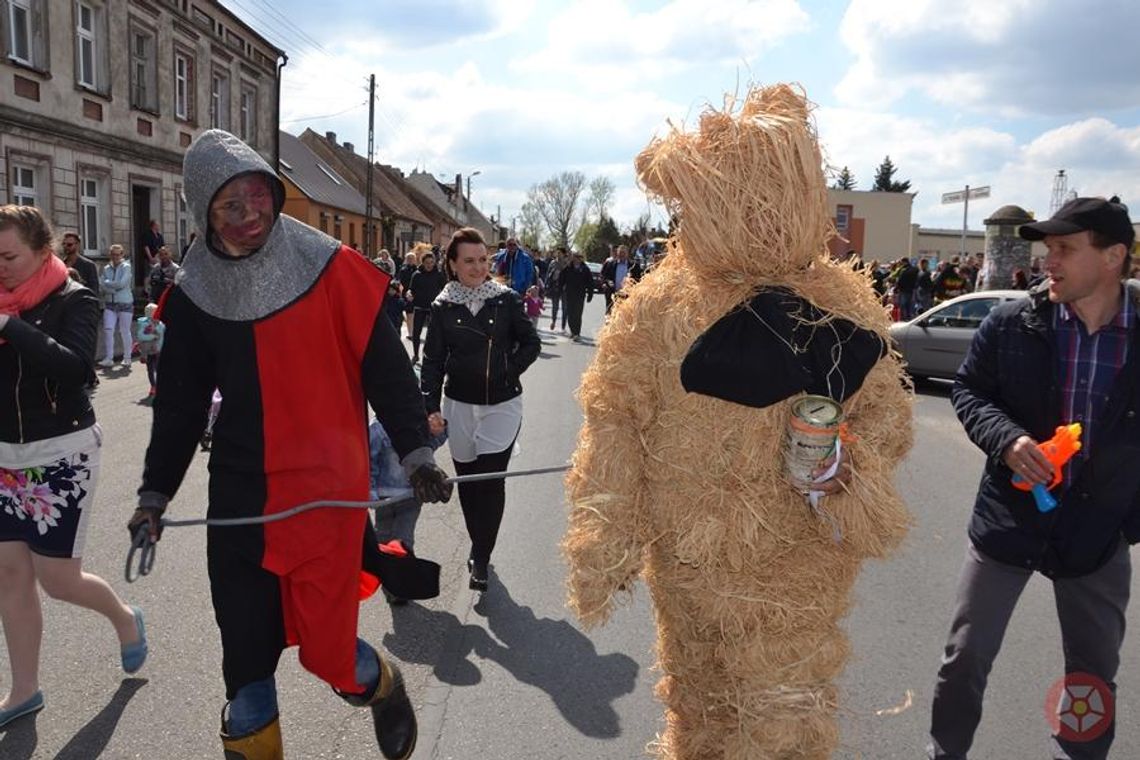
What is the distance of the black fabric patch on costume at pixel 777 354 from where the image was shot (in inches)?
92.9

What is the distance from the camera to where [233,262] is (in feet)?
8.56

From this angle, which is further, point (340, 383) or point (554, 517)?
point (554, 517)

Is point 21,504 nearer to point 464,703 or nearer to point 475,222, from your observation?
point 464,703

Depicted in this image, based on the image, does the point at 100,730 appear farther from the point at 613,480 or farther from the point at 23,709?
the point at 613,480

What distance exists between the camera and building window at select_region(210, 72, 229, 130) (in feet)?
91.2

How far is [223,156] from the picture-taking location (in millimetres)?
2561

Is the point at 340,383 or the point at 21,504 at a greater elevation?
the point at 340,383

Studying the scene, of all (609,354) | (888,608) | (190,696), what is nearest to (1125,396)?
(609,354)

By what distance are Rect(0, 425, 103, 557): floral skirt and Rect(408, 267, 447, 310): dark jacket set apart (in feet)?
31.2

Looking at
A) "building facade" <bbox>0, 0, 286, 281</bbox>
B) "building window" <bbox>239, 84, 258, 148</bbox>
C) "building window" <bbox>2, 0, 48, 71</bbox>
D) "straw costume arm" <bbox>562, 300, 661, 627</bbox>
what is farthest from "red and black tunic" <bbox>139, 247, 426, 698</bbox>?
"building window" <bbox>239, 84, 258, 148</bbox>

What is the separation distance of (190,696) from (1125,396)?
11.7 ft

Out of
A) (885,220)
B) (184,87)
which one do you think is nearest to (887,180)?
(885,220)

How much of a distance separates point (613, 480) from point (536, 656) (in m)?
1.73

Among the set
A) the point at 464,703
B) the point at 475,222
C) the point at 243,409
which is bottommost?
the point at 464,703
